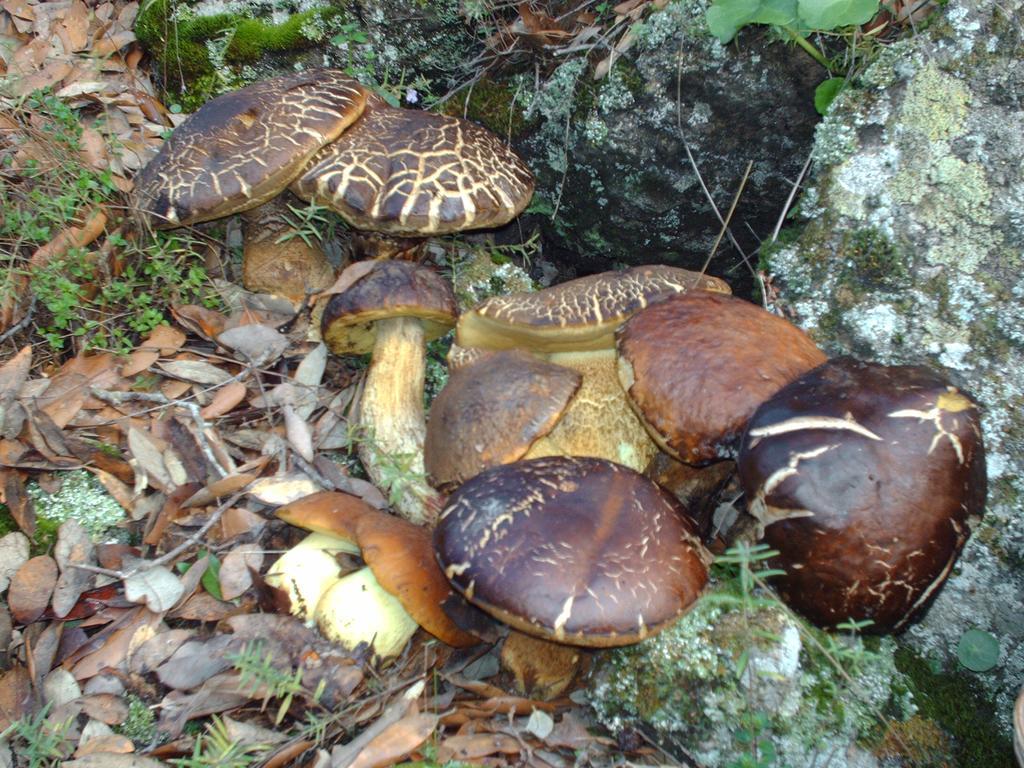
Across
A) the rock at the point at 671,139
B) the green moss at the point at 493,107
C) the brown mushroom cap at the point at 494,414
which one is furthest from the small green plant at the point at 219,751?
the green moss at the point at 493,107

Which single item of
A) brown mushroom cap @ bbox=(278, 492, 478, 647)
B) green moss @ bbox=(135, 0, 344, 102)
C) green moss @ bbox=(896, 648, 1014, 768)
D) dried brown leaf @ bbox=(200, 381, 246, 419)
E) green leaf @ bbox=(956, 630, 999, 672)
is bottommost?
green moss @ bbox=(896, 648, 1014, 768)

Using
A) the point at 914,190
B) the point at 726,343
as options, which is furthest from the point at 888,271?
the point at 726,343

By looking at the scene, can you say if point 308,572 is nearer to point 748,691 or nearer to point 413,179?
point 748,691

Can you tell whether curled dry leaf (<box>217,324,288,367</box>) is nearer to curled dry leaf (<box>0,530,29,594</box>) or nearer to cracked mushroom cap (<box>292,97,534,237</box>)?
cracked mushroom cap (<box>292,97,534,237</box>)

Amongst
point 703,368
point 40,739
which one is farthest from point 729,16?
point 40,739

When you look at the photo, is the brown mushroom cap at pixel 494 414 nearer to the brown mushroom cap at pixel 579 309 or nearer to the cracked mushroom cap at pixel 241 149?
the brown mushroom cap at pixel 579 309

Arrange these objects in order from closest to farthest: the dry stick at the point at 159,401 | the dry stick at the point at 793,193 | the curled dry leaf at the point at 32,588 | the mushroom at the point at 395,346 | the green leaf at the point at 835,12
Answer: the curled dry leaf at the point at 32,588 < the green leaf at the point at 835,12 < the mushroom at the point at 395,346 < the dry stick at the point at 159,401 < the dry stick at the point at 793,193

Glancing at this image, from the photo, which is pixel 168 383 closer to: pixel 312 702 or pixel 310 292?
pixel 310 292

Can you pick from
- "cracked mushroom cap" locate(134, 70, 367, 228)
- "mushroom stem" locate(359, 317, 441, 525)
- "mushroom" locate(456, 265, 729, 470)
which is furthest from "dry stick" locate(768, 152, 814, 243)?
"cracked mushroom cap" locate(134, 70, 367, 228)
